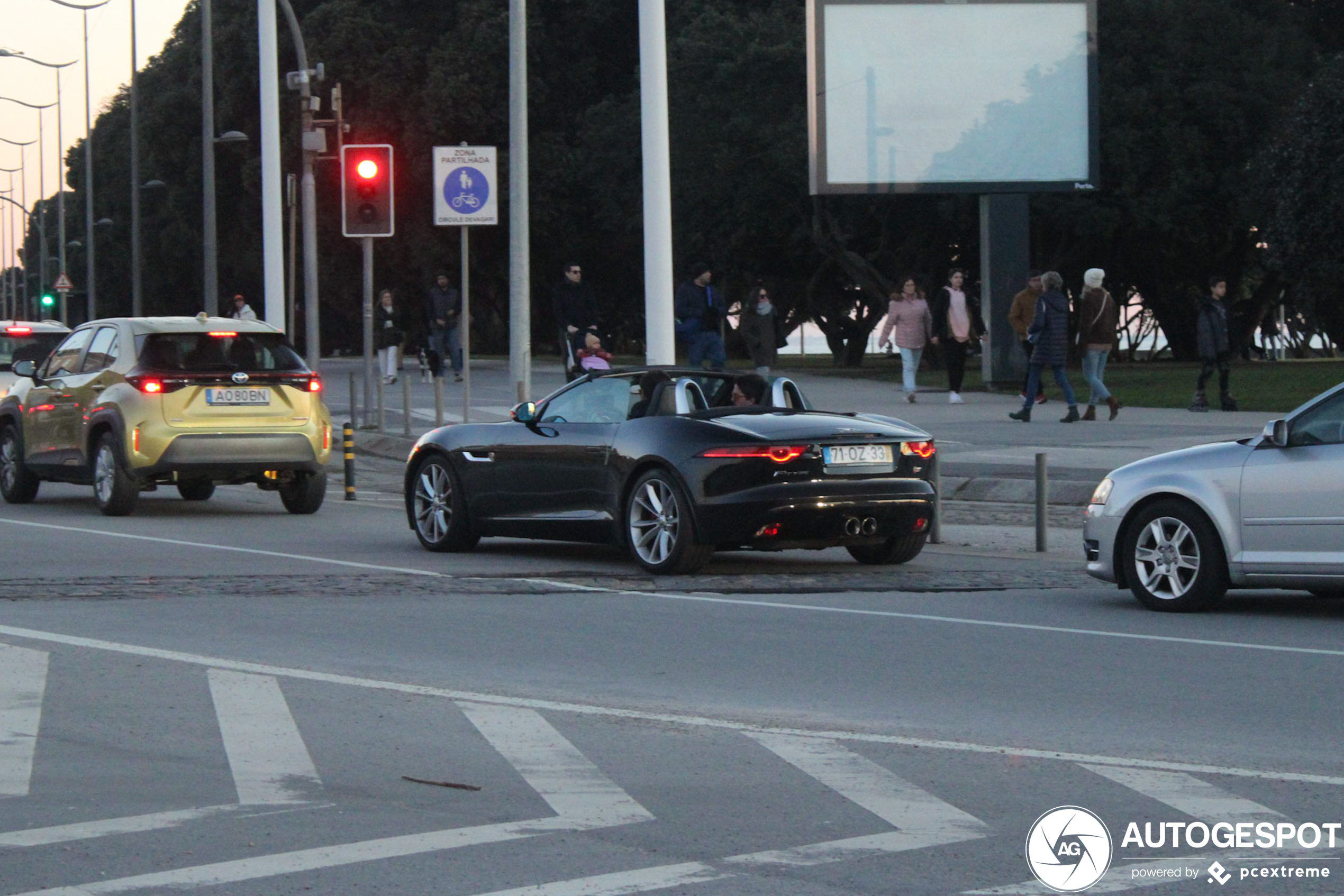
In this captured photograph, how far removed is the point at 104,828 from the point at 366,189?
18.0 metres

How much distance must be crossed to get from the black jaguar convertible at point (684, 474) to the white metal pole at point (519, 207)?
30.5 ft

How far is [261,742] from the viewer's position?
24.8 ft

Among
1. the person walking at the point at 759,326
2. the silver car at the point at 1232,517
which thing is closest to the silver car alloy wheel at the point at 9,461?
the silver car at the point at 1232,517

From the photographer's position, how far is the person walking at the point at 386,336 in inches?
1417

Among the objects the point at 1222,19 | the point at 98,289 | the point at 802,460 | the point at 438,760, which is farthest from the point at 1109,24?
the point at 98,289

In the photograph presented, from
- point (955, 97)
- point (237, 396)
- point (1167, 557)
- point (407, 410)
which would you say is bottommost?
point (1167, 557)

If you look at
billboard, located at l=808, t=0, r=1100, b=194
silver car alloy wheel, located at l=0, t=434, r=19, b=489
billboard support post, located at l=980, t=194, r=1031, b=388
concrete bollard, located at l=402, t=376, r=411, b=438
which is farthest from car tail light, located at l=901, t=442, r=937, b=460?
billboard support post, located at l=980, t=194, r=1031, b=388

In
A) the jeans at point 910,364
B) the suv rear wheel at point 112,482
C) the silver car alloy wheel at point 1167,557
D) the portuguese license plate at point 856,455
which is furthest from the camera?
the jeans at point 910,364

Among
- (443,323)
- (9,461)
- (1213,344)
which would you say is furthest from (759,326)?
(9,461)

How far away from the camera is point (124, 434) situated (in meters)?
16.9

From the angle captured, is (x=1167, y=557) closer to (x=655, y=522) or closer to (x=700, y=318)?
(x=655, y=522)

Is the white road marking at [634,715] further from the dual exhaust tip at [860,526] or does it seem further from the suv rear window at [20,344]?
the suv rear window at [20,344]

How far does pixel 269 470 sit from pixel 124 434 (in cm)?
117

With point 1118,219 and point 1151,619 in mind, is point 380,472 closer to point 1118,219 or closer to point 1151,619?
point 1151,619
